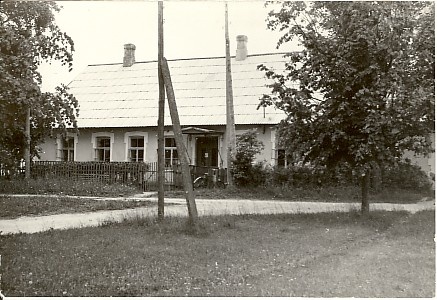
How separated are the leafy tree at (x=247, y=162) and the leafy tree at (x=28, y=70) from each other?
695cm

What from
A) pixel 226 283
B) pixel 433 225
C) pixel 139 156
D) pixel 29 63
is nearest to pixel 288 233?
pixel 433 225

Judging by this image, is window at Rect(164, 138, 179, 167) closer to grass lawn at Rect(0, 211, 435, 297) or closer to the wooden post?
grass lawn at Rect(0, 211, 435, 297)

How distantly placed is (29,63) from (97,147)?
9990mm

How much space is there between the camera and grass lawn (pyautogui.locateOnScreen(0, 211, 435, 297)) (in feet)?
19.7

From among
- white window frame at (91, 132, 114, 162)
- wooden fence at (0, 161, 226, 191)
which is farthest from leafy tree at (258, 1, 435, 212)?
white window frame at (91, 132, 114, 162)

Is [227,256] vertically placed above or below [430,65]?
below

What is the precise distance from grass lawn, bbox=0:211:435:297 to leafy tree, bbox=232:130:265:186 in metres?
8.81

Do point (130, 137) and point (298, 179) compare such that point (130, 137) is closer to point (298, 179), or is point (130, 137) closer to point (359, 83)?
point (298, 179)

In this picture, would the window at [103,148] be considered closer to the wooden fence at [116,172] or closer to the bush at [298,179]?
the wooden fence at [116,172]

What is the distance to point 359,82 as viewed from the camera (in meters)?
11.0

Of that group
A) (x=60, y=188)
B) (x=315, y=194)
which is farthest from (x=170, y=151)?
(x=315, y=194)

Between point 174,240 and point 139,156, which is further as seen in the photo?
point 139,156

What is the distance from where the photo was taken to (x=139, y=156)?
24.7 metres

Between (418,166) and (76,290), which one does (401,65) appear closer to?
(76,290)
